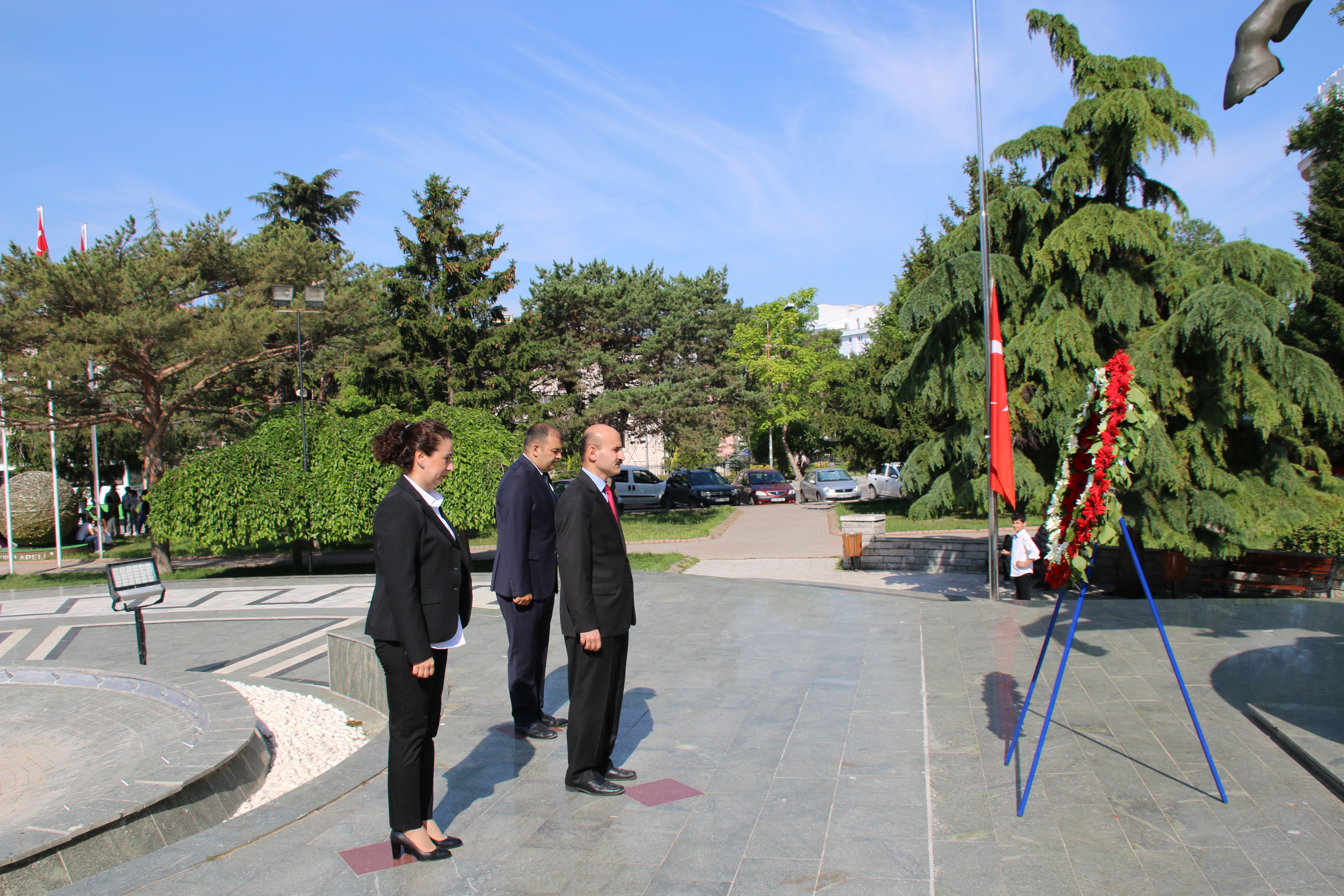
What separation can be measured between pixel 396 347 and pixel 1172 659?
79.5 feet

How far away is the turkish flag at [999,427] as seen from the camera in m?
9.44

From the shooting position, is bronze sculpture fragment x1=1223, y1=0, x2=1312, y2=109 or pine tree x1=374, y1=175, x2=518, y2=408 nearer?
bronze sculpture fragment x1=1223, y1=0, x2=1312, y2=109

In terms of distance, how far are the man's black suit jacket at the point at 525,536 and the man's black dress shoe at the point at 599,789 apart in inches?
48.4

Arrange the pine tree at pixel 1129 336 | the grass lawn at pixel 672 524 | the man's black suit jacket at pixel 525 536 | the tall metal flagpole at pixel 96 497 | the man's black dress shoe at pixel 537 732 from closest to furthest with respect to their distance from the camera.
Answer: the man's black suit jacket at pixel 525 536
the man's black dress shoe at pixel 537 732
the pine tree at pixel 1129 336
the tall metal flagpole at pixel 96 497
the grass lawn at pixel 672 524

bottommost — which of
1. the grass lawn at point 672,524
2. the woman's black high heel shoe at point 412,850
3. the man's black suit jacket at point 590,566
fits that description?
the grass lawn at point 672,524

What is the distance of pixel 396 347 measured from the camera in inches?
1004

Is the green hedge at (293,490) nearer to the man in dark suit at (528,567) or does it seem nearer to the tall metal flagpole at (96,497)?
the tall metal flagpole at (96,497)

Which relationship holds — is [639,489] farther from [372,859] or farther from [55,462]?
[372,859]

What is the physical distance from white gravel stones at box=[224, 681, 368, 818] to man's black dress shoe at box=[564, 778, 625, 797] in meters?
1.63

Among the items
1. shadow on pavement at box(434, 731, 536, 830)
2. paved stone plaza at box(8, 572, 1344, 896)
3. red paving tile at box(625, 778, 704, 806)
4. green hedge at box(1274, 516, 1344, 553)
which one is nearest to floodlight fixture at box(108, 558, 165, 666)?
paved stone plaza at box(8, 572, 1344, 896)

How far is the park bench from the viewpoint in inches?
420

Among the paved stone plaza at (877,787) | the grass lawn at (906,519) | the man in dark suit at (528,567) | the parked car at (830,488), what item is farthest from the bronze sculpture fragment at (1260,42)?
the parked car at (830,488)

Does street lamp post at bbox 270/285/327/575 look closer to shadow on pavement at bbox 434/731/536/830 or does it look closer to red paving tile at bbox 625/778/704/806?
shadow on pavement at bbox 434/731/536/830

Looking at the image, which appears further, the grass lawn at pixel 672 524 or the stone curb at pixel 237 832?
the grass lawn at pixel 672 524
